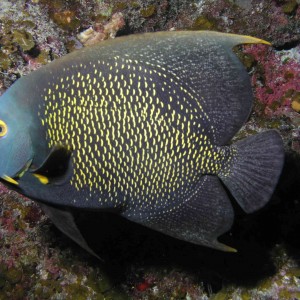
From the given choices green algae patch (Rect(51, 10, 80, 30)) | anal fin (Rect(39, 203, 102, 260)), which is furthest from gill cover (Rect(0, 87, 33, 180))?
green algae patch (Rect(51, 10, 80, 30))

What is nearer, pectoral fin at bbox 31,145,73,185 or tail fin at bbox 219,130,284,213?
pectoral fin at bbox 31,145,73,185

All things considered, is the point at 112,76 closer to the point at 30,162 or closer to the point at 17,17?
the point at 30,162

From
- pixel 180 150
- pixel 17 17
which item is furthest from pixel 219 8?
pixel 180 150

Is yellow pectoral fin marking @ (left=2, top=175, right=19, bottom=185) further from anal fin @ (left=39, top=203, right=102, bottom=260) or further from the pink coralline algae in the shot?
the pink coralline algae

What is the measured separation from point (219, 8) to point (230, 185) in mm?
2065

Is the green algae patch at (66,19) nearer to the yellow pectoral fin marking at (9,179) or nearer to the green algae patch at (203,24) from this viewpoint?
the green algae patch at (203,24)

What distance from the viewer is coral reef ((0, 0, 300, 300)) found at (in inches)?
123

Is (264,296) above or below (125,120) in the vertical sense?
below

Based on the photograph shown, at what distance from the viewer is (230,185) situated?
2.01m

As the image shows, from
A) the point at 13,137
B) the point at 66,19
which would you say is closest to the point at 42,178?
the point at 13,137

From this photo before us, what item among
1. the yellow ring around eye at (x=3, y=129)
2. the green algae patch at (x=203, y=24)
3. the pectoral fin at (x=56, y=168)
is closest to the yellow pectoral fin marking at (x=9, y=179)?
the pectoral fin at (x=56, y=168)

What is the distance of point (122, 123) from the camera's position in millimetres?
1808

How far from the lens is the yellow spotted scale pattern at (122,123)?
5.85ft

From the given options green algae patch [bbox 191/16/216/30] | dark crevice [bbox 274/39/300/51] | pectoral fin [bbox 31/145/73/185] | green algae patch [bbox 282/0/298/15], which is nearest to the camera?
pectoral fin [bbox 31/145/73/185]
